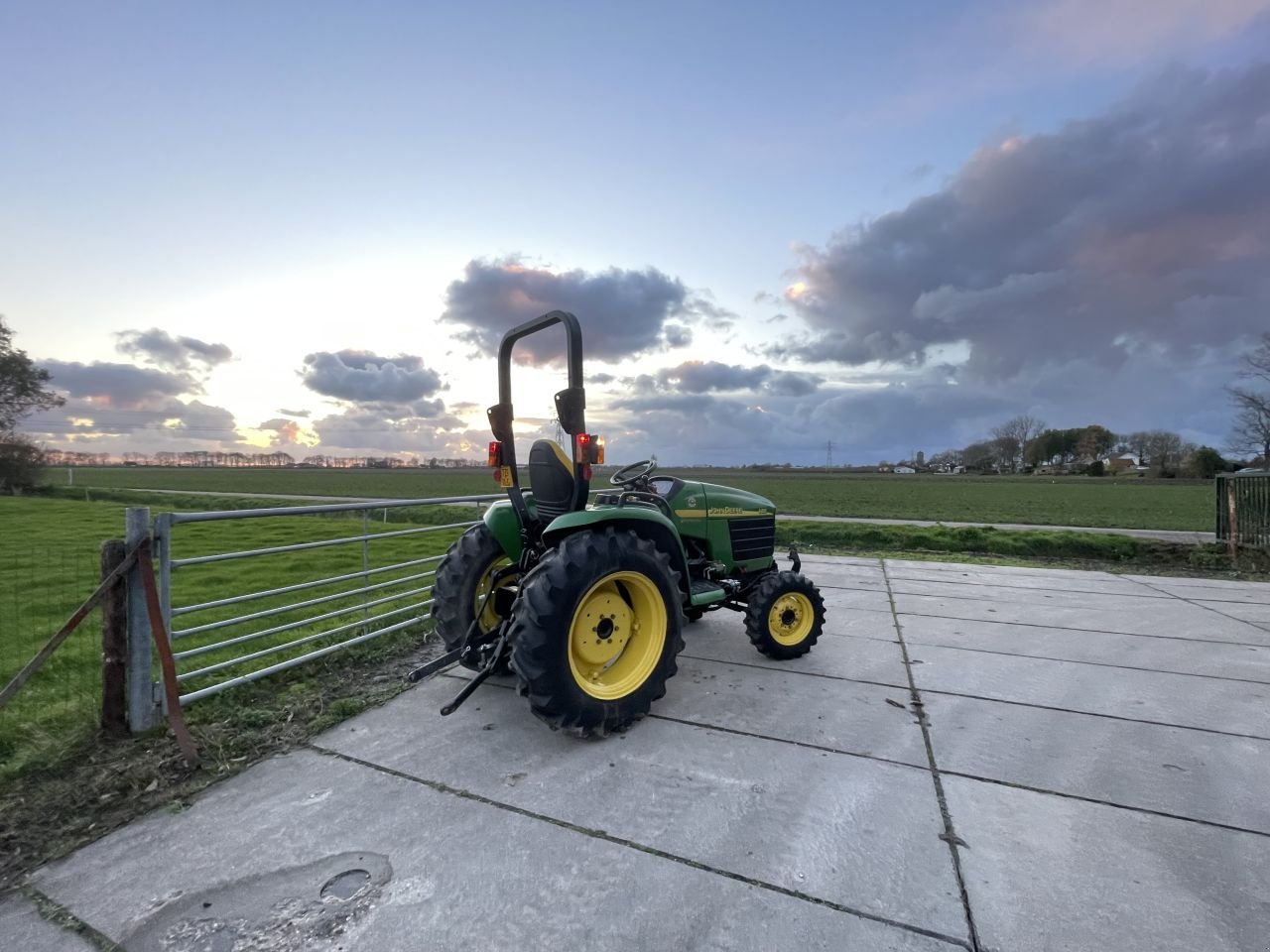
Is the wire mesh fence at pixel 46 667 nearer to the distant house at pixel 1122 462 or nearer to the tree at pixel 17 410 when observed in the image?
the tree at pixel 17 410

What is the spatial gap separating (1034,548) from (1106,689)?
7701 millimetres

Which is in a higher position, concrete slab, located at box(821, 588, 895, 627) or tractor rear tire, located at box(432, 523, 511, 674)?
tractor rear tire, located at box(432, 523, 511, 674)

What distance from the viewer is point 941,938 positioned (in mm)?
1691

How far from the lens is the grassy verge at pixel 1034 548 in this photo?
340 inches

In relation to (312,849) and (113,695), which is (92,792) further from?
(312,849)

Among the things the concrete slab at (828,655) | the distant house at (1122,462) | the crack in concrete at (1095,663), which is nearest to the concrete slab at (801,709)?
the concrete slab at (828,655)

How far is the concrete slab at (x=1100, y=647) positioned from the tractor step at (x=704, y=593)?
65.1 inches

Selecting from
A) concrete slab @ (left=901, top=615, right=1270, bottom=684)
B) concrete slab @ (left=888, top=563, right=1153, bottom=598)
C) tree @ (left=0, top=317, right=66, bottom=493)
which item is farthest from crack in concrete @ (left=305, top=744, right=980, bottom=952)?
tree @ (left=0, top=317, right=66, bottom=493)

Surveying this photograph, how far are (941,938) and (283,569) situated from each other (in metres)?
8.52

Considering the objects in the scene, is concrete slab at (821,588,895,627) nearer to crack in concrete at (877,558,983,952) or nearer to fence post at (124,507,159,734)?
crack in concrete at (877,558,983,952)

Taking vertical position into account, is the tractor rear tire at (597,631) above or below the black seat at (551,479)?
below

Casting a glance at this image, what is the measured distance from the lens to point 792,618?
4.14m

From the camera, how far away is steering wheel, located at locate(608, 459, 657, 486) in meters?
4.07

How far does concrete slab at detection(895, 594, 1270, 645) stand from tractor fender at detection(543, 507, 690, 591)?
317cm
